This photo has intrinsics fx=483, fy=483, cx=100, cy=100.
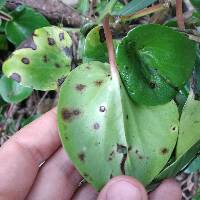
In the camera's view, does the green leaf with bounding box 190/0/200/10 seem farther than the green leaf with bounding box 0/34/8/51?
No

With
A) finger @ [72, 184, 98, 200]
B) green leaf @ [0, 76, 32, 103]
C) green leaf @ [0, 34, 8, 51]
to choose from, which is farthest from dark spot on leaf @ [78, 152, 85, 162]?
green leaf @ [0, 34, 8, 51]

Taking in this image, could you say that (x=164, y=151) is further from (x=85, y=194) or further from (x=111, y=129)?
(x=85, y=194)

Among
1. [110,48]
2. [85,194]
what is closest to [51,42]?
[110,48]

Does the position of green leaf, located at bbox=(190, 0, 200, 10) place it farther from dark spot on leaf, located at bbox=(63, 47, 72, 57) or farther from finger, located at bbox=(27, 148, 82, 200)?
finger, located at bbox=(27, 148, 82, 200)

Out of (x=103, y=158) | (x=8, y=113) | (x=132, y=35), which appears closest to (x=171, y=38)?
(x=132, y=35)

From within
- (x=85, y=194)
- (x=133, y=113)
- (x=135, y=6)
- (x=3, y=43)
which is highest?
(x=135, y=6)

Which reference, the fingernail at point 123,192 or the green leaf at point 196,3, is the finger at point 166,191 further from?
the green leaf at point 196,3

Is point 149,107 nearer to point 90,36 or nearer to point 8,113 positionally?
point 90,36
